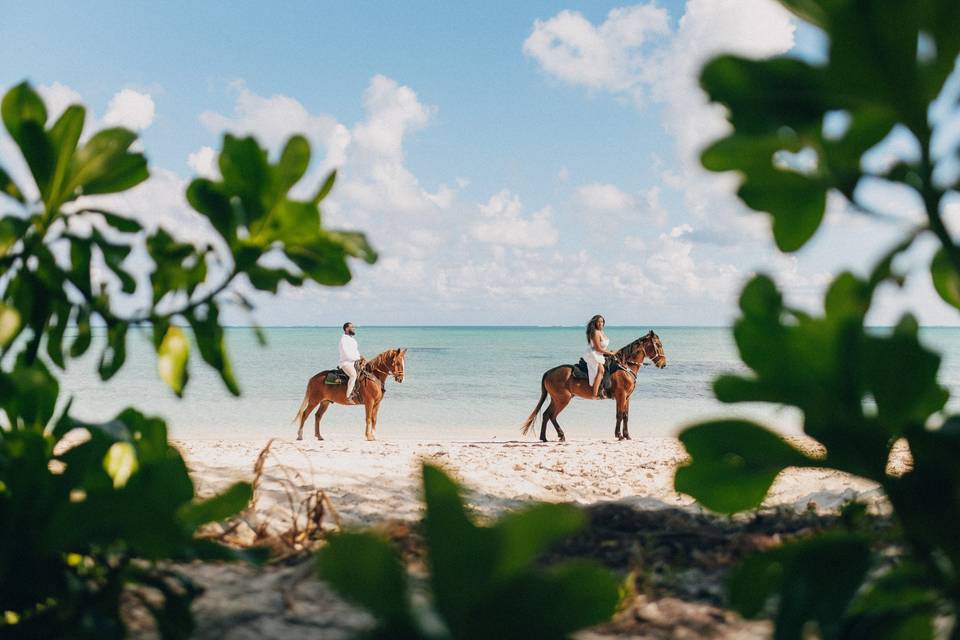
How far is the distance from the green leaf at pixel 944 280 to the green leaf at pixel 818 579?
0.34 m

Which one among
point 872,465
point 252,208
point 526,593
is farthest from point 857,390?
point 252,208

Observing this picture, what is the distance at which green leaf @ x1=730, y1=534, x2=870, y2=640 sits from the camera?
72cm

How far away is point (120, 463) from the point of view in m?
0.92

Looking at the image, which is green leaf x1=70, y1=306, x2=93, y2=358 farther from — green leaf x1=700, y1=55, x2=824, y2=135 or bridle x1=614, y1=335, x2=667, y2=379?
bridle x1=614, y1=335, x2=667, y2=379

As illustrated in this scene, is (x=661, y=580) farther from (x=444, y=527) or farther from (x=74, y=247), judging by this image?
(x=74, y=247)

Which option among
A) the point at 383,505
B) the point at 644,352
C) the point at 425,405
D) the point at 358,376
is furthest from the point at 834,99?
the point at 425,405

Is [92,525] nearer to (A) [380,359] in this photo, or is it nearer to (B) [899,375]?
(B) [899,375]

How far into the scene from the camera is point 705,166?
689 millimetres

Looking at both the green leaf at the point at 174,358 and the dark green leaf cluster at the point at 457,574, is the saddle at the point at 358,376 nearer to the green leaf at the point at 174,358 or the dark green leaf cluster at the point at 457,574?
the green leaf at the point at 174,358

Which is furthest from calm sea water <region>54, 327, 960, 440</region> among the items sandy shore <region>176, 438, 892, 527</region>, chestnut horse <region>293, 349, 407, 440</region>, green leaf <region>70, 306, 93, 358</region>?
green leaf <region>70, 306, 93, 358</region>

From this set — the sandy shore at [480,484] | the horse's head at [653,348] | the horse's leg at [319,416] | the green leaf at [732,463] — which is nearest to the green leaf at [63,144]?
the sandy shore at [480,484]

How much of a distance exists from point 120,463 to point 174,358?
18cm

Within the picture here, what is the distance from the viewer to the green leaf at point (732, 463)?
79 cm

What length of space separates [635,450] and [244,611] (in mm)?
7302
